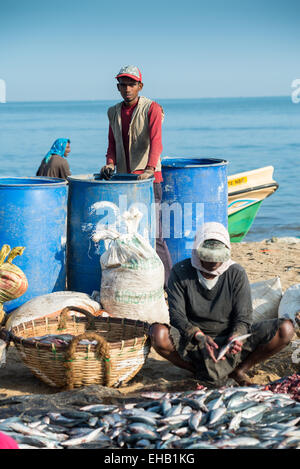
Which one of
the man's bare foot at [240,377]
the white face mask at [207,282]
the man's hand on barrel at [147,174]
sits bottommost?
the man's bare foot at [240,377]

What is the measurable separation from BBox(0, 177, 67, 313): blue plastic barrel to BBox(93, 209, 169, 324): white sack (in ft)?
2.07

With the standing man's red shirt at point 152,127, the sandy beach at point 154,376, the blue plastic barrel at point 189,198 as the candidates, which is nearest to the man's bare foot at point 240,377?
the sandy beach at point 154,376

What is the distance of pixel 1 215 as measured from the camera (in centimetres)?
573

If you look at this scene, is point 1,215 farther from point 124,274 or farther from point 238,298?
point 238,298

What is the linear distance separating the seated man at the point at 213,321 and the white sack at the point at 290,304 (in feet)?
2.79

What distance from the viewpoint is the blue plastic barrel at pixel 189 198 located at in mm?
6707

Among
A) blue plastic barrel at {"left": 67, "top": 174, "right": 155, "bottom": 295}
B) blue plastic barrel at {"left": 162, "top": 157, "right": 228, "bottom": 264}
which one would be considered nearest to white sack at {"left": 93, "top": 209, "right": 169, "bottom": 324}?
blue plastic barrel at {"left": 67, "top": 174, "right": 155, "bottom": 295}

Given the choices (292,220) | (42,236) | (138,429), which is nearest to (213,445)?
(138,429)

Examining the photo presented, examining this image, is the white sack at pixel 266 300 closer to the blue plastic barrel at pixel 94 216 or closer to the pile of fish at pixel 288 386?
the blue plastic barrel at pixel 94 216

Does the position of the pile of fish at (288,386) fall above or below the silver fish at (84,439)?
below

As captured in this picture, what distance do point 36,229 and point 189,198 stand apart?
1757mm

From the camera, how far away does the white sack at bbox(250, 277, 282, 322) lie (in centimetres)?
561

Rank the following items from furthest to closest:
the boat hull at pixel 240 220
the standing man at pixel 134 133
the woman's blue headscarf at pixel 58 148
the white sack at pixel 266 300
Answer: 1. the boat hull at pixel 240 220
2. the woman's blue headscarf at pixel 58 148
3. the standing man at pixel 134 133
4. the white sack at pixel 266 300
